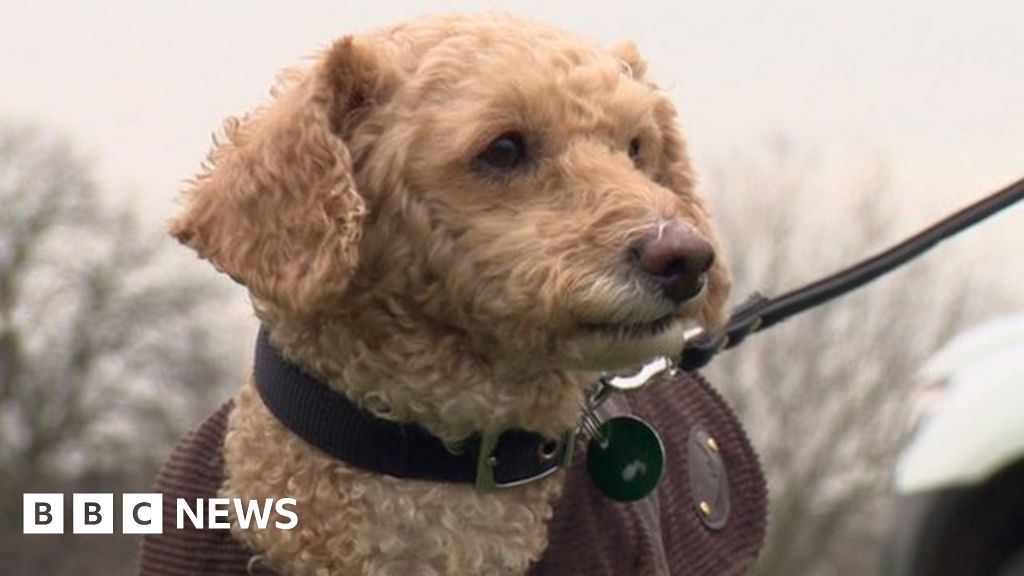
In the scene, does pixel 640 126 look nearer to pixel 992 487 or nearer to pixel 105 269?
pixel 992 487

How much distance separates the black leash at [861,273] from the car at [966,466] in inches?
9.1

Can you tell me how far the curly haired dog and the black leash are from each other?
813 millimetres

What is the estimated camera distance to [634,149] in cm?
438

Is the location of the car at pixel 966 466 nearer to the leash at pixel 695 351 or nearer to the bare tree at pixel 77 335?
the leash at pixel 695 351

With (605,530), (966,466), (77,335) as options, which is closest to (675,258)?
(605,530)

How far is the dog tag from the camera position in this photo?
444 centimetres

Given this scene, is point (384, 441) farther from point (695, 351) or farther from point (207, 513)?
point (695, 351)

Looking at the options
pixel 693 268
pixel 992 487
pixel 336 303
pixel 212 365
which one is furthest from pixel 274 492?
pixel 212 365

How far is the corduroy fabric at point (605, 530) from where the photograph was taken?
4.32 m

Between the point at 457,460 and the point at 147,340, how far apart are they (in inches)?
1224

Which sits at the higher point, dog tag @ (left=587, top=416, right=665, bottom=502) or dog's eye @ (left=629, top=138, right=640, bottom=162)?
dog's eye @ (left=629, top=138, right=640, bottom=162)

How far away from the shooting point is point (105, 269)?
34.7 meters

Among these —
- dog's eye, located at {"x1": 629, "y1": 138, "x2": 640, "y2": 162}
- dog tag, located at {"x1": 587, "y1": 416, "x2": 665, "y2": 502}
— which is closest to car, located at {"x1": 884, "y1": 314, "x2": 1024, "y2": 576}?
dog tag, located at {"x1": 587, "y1": 416, "x2": 665, "y2": 502}

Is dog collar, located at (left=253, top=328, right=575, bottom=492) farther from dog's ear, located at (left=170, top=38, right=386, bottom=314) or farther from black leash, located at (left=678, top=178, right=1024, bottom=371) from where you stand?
black leash, located at (left=678, top=178, right=1024, bottom=371)
